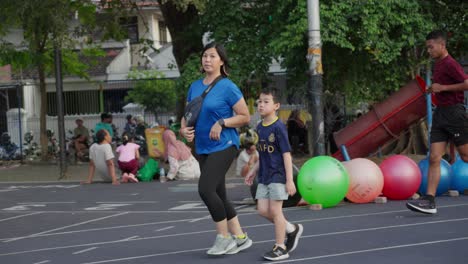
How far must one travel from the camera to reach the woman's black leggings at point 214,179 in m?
8.16

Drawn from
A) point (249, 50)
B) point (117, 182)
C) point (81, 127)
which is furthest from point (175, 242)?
point (81, 127)

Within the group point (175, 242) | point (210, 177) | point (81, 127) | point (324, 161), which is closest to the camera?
point (210, 177)

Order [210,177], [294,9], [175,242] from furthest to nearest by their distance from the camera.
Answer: [294,9], [175,242], [210,177]

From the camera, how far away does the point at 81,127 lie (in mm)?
26438

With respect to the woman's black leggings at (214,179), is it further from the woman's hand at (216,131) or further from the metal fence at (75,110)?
the metal fence at (75,110)

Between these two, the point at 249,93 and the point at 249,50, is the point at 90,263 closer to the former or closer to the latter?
the point at 249,50

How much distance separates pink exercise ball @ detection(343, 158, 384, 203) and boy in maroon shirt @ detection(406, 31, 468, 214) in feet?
5.48

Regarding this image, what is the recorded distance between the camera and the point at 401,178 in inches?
476

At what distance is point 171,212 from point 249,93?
9.27m

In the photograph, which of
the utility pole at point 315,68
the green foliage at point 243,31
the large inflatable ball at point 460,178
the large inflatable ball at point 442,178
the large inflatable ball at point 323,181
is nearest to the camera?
the large inflatable ball at point 323,181

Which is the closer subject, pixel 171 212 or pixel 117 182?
pixel 171 212

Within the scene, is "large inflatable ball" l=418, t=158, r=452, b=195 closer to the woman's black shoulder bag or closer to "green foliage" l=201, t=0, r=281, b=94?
the woman's black shoulder bag

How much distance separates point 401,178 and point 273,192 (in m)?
4.47

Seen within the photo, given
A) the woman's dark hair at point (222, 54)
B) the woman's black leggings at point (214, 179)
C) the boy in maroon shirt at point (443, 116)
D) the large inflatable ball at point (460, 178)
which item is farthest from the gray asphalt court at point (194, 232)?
the woman's dark hair at point (222, 54)
